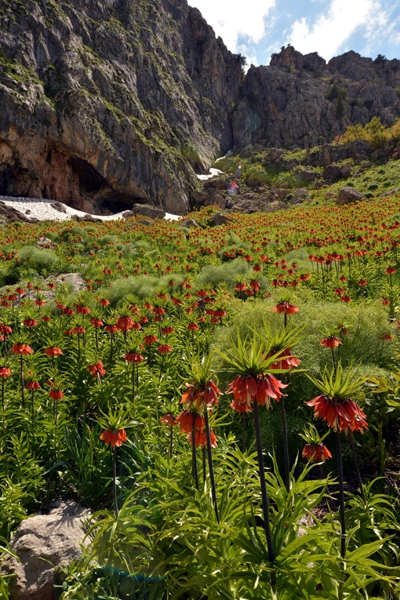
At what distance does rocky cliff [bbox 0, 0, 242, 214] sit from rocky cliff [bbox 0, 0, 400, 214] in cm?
13

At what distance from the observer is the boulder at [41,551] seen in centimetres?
235

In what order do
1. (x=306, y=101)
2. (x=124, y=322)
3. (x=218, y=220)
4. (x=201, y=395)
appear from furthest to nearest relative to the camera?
(x=306, y=101), (x=218, y=220), (x=124, y=322), (x=201, y=395)

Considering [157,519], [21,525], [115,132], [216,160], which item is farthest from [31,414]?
[216,160]

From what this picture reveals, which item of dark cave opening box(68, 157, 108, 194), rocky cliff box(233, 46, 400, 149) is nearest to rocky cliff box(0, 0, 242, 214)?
dark cave opening box(68, 157, 108, 194)

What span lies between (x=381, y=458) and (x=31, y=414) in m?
3.52

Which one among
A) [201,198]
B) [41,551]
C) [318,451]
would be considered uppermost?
[201,198]

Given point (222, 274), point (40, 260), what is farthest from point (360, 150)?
point (40, 260)

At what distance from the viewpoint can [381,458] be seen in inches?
124

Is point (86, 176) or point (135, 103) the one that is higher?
point (135, 103)

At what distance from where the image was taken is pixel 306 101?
71.7 m

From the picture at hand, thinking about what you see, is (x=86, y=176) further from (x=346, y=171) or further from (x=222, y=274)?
(x=222, y=274)

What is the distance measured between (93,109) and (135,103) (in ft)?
30.9

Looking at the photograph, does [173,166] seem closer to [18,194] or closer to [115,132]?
[115,132]

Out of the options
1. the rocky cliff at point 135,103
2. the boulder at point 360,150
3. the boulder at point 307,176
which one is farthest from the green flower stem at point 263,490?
the boulder at point 360,150
